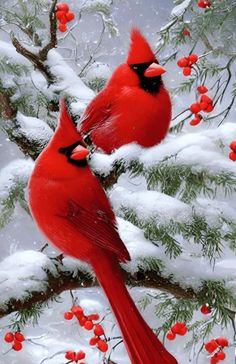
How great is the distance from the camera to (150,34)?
3.57 ft

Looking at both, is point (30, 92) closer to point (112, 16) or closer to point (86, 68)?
point (86, 68)

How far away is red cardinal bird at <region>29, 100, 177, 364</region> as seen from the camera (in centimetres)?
86

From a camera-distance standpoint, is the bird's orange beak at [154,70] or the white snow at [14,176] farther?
the white snow at [14,176]

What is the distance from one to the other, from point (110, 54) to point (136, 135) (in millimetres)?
322

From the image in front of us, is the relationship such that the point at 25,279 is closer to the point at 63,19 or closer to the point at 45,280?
the point at 45,280

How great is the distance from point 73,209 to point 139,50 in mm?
232

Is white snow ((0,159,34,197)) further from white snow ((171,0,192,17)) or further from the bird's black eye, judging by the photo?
white snow ((171,0,192,17))

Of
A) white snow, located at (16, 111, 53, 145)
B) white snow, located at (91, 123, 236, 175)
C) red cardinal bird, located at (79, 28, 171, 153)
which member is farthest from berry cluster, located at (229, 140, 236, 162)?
white snow, located at (16, 111, 53, 145)

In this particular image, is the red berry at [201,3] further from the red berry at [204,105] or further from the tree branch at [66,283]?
the tree branch at [66,283]

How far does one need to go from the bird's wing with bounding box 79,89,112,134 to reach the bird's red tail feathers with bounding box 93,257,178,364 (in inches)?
8.7

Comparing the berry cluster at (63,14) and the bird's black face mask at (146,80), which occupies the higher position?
the berry cluster at (63,14)

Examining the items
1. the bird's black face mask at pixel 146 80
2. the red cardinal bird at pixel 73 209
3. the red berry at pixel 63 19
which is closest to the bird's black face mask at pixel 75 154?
the red cardinal bird at pixel 73 209

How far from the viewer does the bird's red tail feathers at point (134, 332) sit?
2.61 feet

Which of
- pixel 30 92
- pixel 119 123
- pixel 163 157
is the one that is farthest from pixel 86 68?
pixel 163 157
